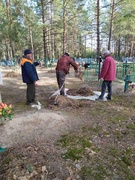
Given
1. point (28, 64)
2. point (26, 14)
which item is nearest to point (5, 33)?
point (26, 14)

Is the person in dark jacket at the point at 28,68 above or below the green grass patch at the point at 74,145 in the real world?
above

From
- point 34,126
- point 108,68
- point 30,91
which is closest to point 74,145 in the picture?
point 34,126

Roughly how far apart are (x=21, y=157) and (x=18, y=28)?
18486mm

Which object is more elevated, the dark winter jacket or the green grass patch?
the dark winter jacket

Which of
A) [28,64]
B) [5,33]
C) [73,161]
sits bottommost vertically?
[73,161]

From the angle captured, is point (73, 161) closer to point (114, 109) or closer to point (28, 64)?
point (114, 109)

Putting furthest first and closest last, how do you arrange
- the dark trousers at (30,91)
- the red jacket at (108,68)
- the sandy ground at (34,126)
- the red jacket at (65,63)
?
the red jacket at (65,63) < the red jacket at (108,68) < the dark trousers at (30,91) < the sandy ground at (34,126)

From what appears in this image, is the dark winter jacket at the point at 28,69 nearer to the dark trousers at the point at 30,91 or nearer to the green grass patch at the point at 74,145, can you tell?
the dark trousers at the point at 30,91

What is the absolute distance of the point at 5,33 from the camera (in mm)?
18656

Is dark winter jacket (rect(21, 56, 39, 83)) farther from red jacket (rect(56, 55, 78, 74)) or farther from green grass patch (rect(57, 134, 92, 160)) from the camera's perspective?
green grass patch (rect(57, 134, 92, 160))

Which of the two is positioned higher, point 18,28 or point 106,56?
point 18,28

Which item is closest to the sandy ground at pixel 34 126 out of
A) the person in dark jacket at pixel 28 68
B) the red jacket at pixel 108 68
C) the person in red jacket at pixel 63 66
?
the person in dark jacket at pixel 28 68

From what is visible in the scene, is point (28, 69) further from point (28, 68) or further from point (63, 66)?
point (63, 66)

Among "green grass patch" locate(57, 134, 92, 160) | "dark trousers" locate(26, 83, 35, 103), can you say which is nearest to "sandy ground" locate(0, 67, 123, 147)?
"green grass patch" locate(57, 134, 92, 160)
